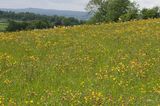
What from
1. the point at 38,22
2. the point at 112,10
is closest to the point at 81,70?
the point at 38,22

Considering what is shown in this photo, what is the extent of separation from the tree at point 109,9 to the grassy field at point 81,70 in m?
54.5

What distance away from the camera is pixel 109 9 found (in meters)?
92.2

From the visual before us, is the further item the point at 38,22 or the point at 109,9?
the point at 109,9

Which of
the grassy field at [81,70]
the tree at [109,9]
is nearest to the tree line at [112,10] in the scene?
the tree at [109,9]

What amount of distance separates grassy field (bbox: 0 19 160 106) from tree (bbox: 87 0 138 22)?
54.5 metres

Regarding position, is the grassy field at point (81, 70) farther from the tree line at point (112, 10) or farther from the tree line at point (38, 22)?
the tree line at point (112, 10)

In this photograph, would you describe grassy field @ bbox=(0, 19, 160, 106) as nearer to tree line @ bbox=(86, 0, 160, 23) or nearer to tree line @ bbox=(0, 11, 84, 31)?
tree line @ bbox=(0, 11, 84, 31)

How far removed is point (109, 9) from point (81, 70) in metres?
78.2

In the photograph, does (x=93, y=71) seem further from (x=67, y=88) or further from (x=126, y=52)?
(x=126, y=52)

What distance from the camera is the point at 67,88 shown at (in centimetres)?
1254

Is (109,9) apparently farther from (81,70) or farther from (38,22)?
(81,70)

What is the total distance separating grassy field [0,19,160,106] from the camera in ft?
36.9

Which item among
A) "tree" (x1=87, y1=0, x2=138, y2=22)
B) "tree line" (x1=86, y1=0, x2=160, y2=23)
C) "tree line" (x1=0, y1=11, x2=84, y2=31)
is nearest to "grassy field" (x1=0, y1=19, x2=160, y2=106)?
"tree line" (x1=0, y1=11, x2=84, y2=31)

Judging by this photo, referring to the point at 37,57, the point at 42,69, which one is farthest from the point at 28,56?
the point at 42,69
